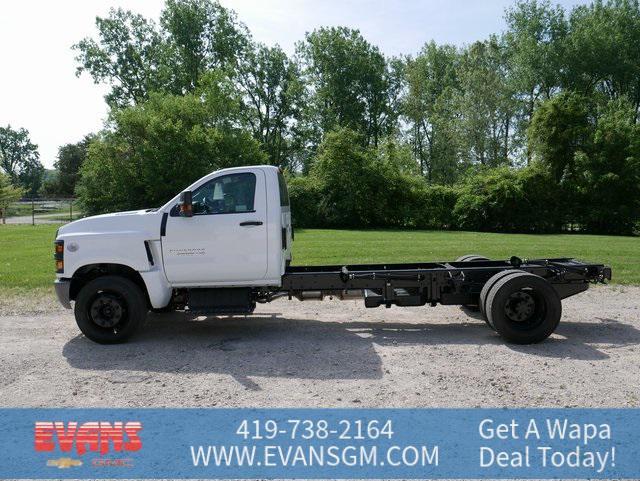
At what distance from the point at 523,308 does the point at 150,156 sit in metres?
28.4

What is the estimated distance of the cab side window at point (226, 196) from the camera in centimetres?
739

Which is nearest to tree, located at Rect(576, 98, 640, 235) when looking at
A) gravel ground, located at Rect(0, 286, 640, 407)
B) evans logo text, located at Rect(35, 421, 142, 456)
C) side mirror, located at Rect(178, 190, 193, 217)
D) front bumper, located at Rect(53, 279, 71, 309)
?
gravel ground, located at Rect(0, 286, 640, 407)

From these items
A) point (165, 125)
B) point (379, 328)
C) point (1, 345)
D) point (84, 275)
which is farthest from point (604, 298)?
point (165, 125)

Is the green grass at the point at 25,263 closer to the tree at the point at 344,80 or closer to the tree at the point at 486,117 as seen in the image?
the tree at the point at 486,117

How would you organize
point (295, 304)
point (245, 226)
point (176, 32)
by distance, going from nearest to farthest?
1. point (245, 226)
2. point (295, 304)
3. point (176, 32)

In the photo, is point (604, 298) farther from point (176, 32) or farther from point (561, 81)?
point (176, 32)

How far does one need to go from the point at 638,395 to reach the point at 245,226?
4.87 m

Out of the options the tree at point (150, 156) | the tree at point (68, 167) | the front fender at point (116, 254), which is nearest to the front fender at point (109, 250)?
the front fender at point (116, 254)

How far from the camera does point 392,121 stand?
63.7 m

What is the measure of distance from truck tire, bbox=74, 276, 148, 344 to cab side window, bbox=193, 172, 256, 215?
143cm

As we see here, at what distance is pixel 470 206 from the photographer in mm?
32875

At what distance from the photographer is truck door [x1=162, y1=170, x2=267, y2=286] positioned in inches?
288

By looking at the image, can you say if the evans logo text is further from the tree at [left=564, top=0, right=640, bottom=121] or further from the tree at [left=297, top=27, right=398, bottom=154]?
the tree at [left=297, top=27, right=398, bottom=154]

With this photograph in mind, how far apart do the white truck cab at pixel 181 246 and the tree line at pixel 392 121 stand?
25.2 m
